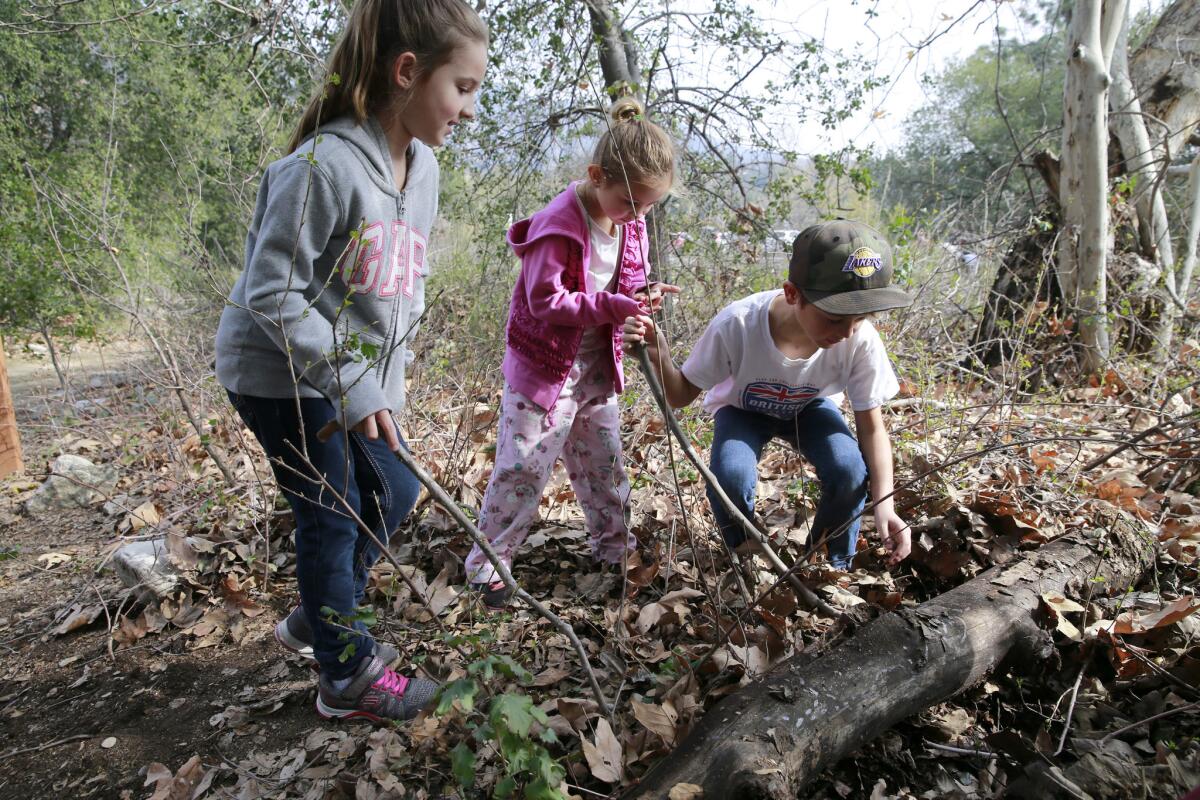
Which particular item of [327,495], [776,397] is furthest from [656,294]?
[327,495]

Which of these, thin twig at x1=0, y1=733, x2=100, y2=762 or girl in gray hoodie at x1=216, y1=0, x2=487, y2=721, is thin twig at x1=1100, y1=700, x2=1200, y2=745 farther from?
thin twig at x1=0, y1=733, x2=100, y2=762

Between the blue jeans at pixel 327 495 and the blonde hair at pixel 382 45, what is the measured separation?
716mm

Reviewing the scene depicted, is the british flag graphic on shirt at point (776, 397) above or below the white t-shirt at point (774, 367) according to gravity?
below

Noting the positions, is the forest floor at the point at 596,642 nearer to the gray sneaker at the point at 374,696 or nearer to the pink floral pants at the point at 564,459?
the gray sneaker at the point at 374,696

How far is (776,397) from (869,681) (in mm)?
1015

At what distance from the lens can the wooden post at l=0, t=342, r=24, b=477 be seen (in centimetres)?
511

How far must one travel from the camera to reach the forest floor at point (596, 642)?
1633 mm

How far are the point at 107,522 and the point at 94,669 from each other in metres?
1.67

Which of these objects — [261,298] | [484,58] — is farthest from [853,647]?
[484,58]

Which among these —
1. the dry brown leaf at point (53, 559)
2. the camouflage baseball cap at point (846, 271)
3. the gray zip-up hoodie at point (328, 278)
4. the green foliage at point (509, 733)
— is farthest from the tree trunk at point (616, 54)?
the dry brown leaf at point (53, 559)

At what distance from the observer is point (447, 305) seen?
6113 mm

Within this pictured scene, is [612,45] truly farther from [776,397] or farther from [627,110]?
[776,397]

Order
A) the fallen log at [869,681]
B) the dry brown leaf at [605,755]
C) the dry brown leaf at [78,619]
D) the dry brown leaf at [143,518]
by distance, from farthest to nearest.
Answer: the dry brown leaf at [143,518], the dry brown leaf at [78,619], the dry brown leaf at [605,755], the fallen log at [869,681]

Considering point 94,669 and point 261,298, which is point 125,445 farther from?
point 261,298
